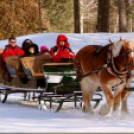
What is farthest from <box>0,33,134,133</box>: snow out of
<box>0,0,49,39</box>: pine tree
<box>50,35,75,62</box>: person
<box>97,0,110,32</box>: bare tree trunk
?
<box>0,0,49,39</box>: pine tree

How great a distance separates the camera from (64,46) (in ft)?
32.9

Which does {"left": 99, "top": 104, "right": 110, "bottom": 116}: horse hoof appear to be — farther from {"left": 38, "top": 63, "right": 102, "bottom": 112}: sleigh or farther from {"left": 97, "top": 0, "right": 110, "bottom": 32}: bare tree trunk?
{"left": 97, "top": 0, "right": 110, "bottom": 32}: bare tree trunk

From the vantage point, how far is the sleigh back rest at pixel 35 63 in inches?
406

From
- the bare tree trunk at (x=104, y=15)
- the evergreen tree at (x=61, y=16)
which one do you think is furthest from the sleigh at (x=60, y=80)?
the evergreen tree at (x=61, y=16)

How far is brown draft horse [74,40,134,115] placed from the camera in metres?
7.98

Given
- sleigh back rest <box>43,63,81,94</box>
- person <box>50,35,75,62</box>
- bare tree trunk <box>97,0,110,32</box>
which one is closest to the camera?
sleigh back rest <box>43,63,81,94</box>

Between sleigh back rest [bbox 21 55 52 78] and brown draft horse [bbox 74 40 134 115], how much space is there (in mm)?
1349

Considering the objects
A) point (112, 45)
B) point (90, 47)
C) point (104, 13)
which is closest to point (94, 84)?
point (90, 47)

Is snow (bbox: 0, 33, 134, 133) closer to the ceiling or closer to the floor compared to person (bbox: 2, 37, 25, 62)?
closer to the floor

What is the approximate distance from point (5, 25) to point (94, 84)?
95.0 ft

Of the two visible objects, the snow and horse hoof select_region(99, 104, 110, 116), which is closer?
the snow

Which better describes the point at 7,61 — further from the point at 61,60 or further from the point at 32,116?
the point at 32,116

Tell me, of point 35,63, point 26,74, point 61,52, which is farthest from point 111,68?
point 26,74

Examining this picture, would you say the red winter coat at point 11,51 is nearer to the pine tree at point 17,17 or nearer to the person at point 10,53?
the person at point 10,53
